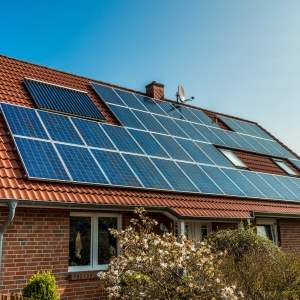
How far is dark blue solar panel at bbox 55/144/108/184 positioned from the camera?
937cm

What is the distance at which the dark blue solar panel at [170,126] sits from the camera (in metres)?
14.5

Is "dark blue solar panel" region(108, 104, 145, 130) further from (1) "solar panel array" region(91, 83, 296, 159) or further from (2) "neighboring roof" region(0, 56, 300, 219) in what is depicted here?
(2) "neighboring roof" region(0, 56, 300, 219)

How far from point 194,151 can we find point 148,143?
2.20 meters

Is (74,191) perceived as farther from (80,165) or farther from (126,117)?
(126,117)

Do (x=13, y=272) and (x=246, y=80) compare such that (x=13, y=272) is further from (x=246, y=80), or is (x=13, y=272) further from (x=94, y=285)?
(x=246, y=80)

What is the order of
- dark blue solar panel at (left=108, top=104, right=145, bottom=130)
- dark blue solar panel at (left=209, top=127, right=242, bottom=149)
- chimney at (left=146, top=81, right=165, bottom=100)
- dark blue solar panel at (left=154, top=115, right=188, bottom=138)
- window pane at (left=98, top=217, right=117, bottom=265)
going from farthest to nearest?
chimney at (left=146, top=81, right=165, bottom=100) → dark blue solar panel at (left=209, top=127, right=242, bottom=149) → dark blue solar panel at (left=154, top=115, right=188, bottom=138) → dark blue solar panel at (left=108, top=104, right=145, bottom=130) → window pane at (left=98, top=217, right=117, bottom=265)

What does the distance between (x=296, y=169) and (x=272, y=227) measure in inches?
235

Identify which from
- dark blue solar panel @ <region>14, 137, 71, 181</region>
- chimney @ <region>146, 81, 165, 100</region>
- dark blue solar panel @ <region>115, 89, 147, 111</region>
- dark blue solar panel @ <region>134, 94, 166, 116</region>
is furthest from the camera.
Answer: chimney @ <region>146, 81, 165, 100</region>

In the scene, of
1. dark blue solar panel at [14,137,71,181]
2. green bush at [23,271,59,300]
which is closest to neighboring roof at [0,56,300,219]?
dark blue solar panel at [14,137,71,181]

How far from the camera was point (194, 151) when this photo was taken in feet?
45.4

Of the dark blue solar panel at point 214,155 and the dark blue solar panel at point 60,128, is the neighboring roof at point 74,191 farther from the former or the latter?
the dark blue solar panel at point 214,155

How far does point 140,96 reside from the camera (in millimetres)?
16609

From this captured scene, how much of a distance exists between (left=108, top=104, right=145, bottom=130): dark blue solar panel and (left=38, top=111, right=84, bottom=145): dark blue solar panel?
2358 millimetres

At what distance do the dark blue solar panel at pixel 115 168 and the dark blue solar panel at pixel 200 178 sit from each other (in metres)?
2.40
